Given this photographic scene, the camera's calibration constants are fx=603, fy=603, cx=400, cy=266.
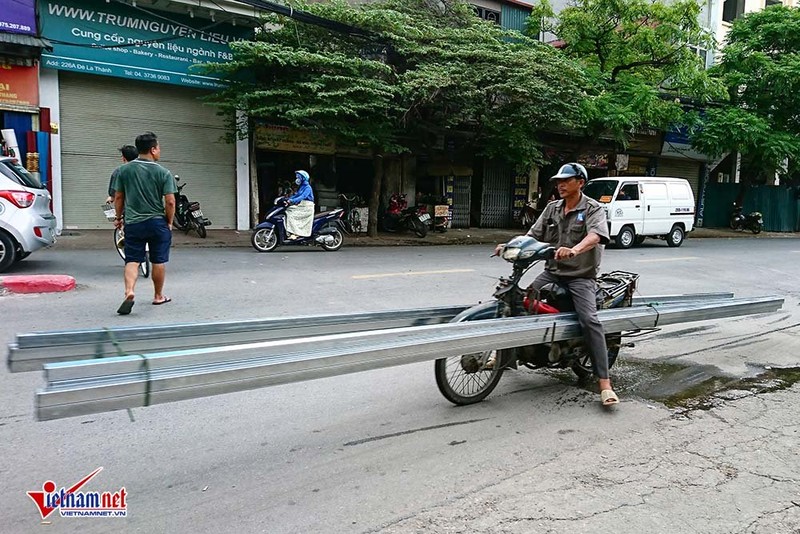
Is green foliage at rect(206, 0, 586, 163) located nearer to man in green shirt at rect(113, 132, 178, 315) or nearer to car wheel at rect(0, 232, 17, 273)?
car wheel at rect(0, 232, 17, 273)

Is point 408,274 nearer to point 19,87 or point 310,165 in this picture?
point 310,165

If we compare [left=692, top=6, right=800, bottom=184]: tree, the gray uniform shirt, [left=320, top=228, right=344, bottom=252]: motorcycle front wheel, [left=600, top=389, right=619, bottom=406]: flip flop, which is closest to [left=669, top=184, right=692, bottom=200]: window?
[left=692, top=6, right=800, bottom=184]: tree

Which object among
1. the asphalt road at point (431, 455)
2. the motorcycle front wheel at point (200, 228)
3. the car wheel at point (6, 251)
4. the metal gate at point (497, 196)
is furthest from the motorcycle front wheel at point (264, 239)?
the metal gate at point (497, 196)

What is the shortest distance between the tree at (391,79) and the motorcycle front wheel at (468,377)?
9.93 m

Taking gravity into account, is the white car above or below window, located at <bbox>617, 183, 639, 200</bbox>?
below

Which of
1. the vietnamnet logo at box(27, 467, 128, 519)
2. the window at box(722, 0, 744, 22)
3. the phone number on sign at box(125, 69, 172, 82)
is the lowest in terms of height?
the vietnamnet logo at box(27, 467, 128, 519)

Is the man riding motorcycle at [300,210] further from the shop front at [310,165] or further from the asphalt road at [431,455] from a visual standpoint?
the asphalt road at [431,455]

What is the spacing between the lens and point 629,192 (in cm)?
1742

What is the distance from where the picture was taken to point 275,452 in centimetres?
352

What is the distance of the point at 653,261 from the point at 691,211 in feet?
21.1

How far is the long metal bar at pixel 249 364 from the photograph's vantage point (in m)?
2.27

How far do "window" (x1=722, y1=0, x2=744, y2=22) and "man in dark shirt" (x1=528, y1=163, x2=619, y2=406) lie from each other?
30.6 meters

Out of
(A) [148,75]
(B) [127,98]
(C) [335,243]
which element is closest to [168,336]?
(C) [335,243]

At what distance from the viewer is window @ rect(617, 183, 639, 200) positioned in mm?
17266
